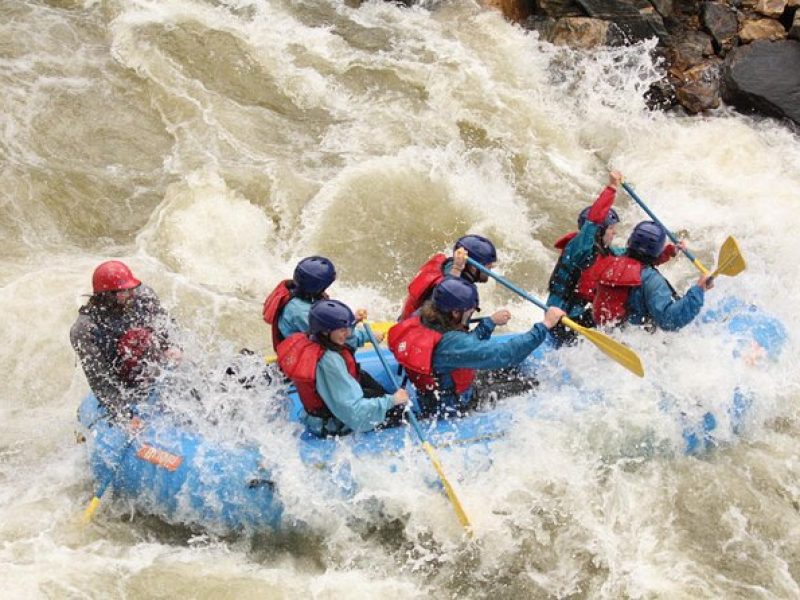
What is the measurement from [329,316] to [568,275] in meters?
2.14

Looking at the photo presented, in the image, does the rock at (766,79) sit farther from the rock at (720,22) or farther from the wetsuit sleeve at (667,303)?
the wetsuit sleeve at (667,303)

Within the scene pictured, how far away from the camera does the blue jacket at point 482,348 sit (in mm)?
4902

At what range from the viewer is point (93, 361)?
5062mm

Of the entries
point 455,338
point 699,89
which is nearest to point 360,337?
point 455,338

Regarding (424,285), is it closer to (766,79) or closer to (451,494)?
(451,494)

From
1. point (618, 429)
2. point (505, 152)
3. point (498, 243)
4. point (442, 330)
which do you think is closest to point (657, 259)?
point (618, 429)

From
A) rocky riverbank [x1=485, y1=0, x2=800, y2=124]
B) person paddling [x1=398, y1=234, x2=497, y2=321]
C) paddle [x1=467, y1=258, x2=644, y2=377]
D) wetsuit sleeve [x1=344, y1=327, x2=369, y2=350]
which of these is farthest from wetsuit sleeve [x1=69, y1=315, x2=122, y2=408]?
rocky riverbank [x1=485, y1=0, x2=800, y2=124]

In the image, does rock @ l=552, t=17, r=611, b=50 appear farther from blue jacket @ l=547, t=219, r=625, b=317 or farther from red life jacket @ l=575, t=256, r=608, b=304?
red life jacket @ l=575, t=256, r=608, b=304

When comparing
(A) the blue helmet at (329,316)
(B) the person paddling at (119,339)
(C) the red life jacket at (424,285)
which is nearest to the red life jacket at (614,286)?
(C) the red life jacket at (424,285)

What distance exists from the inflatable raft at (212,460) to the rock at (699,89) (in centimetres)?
636

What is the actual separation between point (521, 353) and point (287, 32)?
7216mm

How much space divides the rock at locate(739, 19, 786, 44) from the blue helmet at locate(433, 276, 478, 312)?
7616 mm

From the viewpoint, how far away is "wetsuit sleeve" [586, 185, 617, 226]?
5.79 meters

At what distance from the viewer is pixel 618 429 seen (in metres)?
5.42
